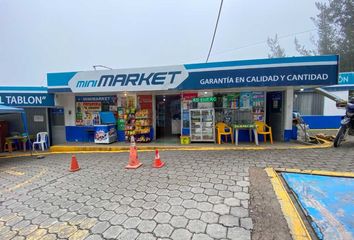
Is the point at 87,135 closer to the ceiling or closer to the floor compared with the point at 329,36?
closer to the floor

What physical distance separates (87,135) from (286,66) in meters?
9.54

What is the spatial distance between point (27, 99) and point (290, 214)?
11.4 m

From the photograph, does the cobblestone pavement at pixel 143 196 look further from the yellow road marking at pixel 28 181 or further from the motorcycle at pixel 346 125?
the motorcycle at pixel 346 125

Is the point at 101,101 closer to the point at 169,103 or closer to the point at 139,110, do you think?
the point at 139,110

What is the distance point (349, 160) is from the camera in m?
5.66

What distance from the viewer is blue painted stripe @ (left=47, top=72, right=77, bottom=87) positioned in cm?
916

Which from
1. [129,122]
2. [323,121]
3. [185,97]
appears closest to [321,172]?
[185,97]

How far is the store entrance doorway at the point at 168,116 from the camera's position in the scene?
34.8 feet

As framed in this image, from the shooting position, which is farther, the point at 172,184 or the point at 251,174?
the point at 251,174

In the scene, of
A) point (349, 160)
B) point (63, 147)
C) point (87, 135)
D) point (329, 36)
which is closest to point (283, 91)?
point (349, 160)

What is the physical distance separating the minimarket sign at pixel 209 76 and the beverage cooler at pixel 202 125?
4.22 feet

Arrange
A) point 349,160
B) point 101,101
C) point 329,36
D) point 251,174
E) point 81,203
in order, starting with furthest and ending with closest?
point 329,36 → point 101,101 → point 349,160 → point 251,174 → point 81,203

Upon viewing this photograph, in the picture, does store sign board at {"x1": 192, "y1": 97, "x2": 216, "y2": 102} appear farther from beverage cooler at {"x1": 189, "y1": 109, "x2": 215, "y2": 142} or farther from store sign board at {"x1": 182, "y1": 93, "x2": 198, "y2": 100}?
beverage cooler at {"x1": 189, "y1": 109, "x2": 215, "y2": 142}

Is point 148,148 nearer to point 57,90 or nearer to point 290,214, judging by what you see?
point 57,90
